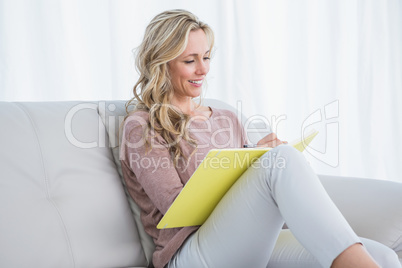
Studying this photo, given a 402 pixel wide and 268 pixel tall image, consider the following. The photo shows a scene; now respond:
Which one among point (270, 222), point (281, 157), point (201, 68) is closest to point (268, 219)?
point (270, 222)

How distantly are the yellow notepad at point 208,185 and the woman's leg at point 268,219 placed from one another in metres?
0.03

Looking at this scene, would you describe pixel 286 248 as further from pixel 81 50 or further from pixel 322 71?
pixel 322 71

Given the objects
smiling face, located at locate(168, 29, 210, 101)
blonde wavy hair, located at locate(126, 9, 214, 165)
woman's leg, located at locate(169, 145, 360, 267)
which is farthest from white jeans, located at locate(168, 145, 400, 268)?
smiling face, located at locate(168, 29, 210, 101)

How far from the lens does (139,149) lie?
5.23 feet

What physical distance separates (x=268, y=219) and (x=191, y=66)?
0.74 metres

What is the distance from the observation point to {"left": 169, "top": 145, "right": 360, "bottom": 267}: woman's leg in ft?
3.87

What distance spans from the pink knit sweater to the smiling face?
6.1 inches

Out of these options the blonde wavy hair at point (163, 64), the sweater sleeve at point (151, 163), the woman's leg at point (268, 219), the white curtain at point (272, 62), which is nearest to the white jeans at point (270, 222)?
the woman's leg at point (268, 219)

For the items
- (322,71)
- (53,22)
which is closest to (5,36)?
(53,22)

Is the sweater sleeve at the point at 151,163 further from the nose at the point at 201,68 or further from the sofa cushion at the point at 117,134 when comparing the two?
the nose at the point at 201,68

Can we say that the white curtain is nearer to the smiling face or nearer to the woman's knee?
the smiling face

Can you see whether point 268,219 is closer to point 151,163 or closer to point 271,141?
point 151,163

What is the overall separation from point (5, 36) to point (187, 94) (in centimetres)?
92

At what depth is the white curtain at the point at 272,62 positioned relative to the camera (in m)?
2.27
